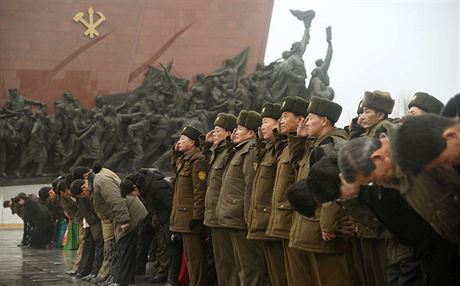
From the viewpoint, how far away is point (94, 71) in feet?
63.5

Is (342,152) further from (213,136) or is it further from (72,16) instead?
(72,16)

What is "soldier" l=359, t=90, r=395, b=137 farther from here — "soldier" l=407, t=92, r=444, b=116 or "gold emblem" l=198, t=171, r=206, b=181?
"gold emblem" l=198, t=171, r=206, b=181

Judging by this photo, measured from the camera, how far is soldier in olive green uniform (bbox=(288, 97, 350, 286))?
4.01 m

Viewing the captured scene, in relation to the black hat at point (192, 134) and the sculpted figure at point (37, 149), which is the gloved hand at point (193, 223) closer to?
the black hat at point (192, 134)

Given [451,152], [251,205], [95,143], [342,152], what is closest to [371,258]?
[251,205]

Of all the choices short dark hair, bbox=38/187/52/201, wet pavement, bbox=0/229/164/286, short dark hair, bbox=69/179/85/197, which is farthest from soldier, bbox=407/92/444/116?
short dark hair, bbox=38/187/52/201

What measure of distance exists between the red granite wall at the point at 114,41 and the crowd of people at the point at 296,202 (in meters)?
9.99

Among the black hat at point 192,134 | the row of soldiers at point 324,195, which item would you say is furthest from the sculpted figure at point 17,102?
the black hat at point 192,134

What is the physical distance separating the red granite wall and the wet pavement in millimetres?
6026

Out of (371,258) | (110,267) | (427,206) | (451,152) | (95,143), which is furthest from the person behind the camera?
(95,143)

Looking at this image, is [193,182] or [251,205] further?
[193,182]

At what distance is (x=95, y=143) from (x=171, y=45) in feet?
12.2

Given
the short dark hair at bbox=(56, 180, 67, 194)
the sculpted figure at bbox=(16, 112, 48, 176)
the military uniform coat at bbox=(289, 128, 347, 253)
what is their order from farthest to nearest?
1. the sculpted figure at bbox=(16, 112, 48, 176)
2. the short dark hair at bbox=(56, 180, 67, 194)
3. the military uniform coat at bbox=(289, 128, 347, 253)

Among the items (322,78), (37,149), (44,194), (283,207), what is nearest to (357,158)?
(283,207)
